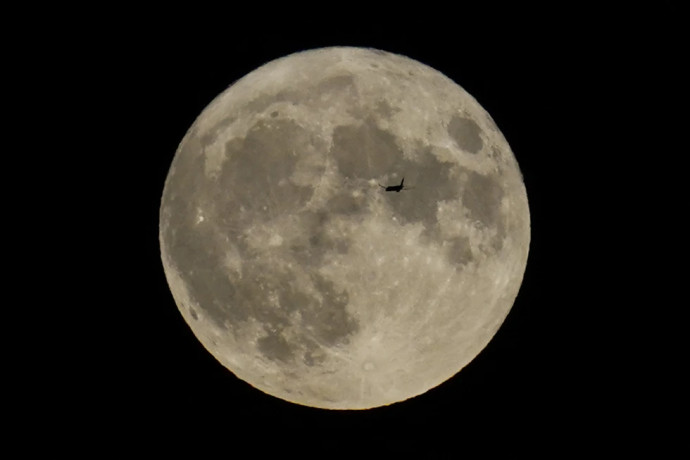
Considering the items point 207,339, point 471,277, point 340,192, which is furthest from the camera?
point 207,339

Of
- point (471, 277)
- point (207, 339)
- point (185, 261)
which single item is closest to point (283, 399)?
point (207, 339)

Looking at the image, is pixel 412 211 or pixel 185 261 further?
pixel 185 261

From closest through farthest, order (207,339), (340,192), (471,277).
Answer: (340,192) < (471,277) < (207,339)

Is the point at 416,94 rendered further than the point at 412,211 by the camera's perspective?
Yes

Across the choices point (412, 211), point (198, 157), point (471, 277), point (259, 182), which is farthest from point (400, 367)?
point (198, 157)

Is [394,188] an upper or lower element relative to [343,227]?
upper

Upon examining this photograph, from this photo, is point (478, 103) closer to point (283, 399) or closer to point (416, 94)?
point (416, 94)

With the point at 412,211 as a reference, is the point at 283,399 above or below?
below

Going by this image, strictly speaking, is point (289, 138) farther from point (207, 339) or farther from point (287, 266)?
point (207, 339)

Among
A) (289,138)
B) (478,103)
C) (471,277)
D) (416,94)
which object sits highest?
(478,103)
